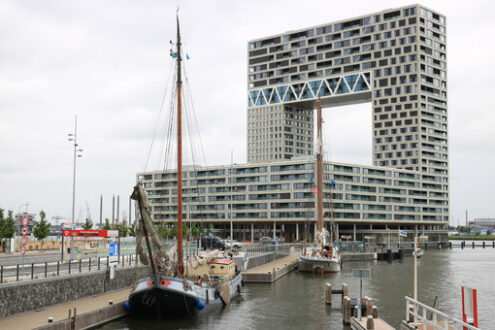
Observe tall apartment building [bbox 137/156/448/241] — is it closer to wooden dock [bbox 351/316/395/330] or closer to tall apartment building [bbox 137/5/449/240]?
tall apartment building [bbox 137/5/449/240]

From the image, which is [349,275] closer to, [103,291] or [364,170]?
[103,291]

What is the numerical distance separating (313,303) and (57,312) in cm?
2110

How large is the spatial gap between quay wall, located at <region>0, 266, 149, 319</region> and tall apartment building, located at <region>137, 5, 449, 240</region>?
102 meters

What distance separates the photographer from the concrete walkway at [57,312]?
25.6 meters

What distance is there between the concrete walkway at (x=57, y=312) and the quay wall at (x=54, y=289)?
0.35 metres

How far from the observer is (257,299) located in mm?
44375

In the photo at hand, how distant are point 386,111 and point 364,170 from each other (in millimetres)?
36263

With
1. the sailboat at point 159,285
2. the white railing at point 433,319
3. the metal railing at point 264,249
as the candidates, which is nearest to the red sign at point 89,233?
the sailboat at point 159,285

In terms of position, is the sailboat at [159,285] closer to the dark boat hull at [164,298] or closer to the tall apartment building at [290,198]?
the dark boat hull at [164,298]

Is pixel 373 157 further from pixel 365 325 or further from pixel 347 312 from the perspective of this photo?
pixel 365 325

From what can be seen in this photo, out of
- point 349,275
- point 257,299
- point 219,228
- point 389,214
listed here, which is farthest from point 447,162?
point 257,299

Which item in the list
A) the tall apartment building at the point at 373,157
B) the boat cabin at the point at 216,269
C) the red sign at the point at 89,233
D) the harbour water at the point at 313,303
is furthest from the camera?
the tall apartment building at the point at 373,157

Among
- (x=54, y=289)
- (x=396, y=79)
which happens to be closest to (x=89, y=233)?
(x=54, y=289)

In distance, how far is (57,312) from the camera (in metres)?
29.2
